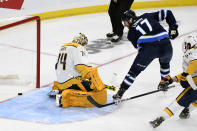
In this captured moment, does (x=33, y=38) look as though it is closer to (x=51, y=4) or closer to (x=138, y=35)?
(x=51, y=4)

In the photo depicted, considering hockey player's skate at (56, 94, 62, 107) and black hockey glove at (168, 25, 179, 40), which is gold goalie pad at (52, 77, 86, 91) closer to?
hockey player's skate at (56, 94, 62, 107)

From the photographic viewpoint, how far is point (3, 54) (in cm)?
558

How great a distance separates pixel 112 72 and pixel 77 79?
1240mm

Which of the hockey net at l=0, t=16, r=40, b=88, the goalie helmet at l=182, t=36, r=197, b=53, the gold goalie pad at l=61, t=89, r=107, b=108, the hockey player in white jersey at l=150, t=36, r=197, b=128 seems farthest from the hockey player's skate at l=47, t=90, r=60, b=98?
the goalie helmet at l=182, t=36, r=197, b=53

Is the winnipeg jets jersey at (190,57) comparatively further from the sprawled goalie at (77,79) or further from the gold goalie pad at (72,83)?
the gold goalie pad at (72,83)

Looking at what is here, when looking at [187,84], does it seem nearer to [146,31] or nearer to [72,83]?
[146,31]

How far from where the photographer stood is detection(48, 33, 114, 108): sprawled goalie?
3.71m

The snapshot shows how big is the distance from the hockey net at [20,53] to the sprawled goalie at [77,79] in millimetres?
569

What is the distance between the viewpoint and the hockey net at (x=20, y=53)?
4340mm

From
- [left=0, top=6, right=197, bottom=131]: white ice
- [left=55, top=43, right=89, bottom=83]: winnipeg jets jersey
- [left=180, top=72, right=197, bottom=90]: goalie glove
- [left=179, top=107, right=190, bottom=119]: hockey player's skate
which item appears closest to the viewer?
[left=180, top=72, right=197, bottom=90]: goalie glove

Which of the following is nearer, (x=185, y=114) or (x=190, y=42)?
(x=190, y=42)

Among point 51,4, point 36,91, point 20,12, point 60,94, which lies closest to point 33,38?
point 20,12

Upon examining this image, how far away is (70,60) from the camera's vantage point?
12.3ft

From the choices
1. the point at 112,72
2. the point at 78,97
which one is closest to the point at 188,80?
the point at 78,97
